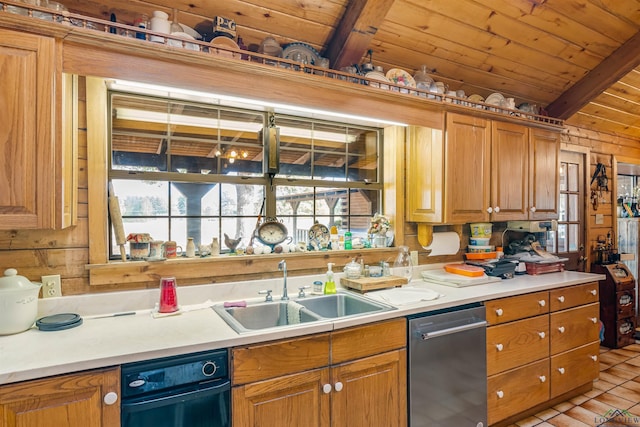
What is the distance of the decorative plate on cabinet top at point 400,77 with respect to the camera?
2.54 m

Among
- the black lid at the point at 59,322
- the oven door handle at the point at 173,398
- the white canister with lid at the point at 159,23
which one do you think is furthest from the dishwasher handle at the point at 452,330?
the white canister with lid at the point at 159,23

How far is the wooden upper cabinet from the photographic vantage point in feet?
4.48

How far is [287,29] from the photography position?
2.23 meters

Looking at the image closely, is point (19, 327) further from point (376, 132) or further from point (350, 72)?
point (376, 132)

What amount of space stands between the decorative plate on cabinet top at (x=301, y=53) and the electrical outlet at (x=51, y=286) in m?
1.71

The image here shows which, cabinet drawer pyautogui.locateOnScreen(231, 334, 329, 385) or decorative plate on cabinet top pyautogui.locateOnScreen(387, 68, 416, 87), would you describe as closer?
cabinet drawer pyautogui.locateOnScreen(231, 334, 329, 385)

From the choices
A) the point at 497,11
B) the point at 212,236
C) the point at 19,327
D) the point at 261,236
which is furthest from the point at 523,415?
the point at 19,327

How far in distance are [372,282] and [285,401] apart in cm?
95

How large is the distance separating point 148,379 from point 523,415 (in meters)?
2.46

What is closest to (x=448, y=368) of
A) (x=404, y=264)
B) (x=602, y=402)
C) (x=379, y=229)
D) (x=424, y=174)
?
(x=404, y=264)

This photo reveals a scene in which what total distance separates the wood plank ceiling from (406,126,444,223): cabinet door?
22.8 inches

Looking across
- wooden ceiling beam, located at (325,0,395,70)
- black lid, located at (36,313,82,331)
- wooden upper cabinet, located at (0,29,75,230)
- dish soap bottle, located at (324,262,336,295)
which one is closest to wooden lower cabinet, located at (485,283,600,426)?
dish soap bottle, located at (324,262,336,295)

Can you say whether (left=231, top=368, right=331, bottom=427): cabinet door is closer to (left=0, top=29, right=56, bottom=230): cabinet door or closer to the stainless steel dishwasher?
the stainless steel dishwasher

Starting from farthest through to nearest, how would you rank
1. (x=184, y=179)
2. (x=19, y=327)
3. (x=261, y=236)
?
(x=261, y=236) < (x=184, y=179) < (x=19, y=327)
